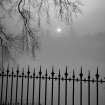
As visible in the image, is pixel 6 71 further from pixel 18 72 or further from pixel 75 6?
pixel 75 6

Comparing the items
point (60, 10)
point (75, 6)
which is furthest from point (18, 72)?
point (75, 6)

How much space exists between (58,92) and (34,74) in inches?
45.6

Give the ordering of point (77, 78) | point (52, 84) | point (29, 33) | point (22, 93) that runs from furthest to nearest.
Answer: point (29, 33), point (22, 93), point (52, 84), point (77, 78)

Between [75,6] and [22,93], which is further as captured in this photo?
[75,6]

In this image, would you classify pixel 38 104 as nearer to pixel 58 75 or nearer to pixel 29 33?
pixel 58 75

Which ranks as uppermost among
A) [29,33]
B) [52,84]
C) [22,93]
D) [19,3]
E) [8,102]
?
[19,3]

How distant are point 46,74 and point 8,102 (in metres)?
2.27

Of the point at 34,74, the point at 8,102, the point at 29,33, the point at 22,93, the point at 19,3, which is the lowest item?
the point at 8,102

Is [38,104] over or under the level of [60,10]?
under

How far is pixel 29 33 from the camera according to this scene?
7113 millimetres

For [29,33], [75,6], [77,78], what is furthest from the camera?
[29,33]

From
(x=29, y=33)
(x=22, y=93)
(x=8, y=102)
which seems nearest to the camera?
(x=22, y=93)

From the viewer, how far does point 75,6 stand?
6.34m

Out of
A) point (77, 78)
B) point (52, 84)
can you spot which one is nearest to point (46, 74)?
point (52, 84)
